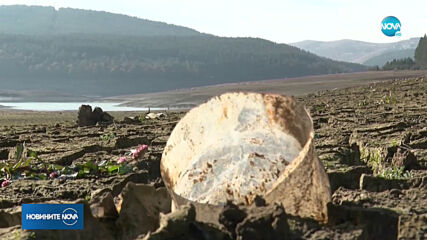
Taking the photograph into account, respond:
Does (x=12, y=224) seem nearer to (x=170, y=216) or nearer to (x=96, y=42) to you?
(x=170, y=216)

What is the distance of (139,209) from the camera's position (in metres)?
2.58

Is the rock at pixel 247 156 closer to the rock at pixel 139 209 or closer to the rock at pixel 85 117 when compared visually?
the rock at pixel 139 209

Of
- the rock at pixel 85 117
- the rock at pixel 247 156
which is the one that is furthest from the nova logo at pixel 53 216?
the rock at pixel 85 117

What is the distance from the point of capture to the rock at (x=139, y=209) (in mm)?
2527

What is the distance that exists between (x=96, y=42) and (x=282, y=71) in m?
41.6

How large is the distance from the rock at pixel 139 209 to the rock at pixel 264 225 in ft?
2.12

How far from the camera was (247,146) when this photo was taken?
2656mm

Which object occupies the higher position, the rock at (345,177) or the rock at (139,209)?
the rock at (139,209)

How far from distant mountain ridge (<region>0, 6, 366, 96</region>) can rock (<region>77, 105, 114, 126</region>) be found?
7362 cm

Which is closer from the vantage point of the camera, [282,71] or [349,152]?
[349,152]

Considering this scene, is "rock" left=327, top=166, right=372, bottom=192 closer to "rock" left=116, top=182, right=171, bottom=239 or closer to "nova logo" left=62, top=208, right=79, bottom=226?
"rock" left=116, top=182, right=171, bottom=239

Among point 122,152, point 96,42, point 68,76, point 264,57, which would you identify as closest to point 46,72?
point 68,76

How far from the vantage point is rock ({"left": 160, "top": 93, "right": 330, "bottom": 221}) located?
2410 mm

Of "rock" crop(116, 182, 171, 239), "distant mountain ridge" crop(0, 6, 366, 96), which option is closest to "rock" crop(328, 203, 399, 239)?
"rock" crop(116, 182, 171, 239)
